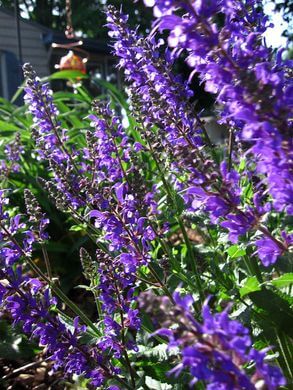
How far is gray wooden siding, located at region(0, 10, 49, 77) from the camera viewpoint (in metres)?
15.2

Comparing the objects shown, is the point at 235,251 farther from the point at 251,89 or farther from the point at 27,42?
the point at 27,42

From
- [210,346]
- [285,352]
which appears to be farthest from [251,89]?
[285,352]

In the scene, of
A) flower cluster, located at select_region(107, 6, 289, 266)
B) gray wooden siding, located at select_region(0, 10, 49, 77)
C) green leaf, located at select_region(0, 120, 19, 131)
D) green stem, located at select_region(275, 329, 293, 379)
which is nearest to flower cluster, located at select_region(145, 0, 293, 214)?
flower cluster, located at select_region(107, 6, 289, 266)

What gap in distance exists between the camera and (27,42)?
53.5ft

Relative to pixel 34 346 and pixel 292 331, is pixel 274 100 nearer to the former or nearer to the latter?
pixel 292 331

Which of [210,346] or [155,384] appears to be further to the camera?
[155,384]

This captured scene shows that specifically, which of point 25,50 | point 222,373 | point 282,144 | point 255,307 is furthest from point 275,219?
point 25,50

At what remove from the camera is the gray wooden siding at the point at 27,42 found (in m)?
15.2

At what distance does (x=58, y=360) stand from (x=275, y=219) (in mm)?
2310

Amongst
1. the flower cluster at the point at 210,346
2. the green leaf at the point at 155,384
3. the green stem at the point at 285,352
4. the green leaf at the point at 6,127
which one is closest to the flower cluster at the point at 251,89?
the flower cluster at the point at 210,346

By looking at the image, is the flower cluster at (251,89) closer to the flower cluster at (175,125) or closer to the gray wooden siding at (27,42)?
the flower cluster at (175,125)

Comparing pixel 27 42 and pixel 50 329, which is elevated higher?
pixel 27 42

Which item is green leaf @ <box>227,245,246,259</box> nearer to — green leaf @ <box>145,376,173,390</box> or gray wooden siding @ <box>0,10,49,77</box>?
green leaf @ <box>145,376,173,390</box>

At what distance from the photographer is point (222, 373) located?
1122 mm
